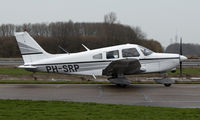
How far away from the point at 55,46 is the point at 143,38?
60.2ft

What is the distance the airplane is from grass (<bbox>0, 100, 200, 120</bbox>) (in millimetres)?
5741

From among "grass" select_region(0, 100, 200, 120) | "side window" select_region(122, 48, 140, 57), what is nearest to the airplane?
"side window" select_region(122, 48, 140, 57)

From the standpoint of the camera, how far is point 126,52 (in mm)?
14180

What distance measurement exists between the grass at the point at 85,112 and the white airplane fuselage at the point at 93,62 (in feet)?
18.9

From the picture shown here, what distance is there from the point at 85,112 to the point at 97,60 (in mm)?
7085

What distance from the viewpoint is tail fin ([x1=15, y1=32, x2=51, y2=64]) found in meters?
14.5

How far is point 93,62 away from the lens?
47.3ft

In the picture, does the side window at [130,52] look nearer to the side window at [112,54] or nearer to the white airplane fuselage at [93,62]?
the white airplane fuselage at [93,62]

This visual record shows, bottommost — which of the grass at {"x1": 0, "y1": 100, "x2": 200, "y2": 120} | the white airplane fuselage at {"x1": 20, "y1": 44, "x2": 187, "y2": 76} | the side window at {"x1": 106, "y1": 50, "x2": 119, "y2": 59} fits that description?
the grass at {"x1": 0, "y1": 100, "x2": 200, "y2": 120}

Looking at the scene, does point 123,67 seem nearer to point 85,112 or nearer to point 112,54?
point 112,54

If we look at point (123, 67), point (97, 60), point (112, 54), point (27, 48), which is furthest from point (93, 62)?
point (27, 48)

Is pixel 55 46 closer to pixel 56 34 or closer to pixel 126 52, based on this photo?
pixel 56 34

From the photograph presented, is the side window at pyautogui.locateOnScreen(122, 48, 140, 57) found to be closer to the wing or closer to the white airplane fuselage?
the white airplane fuselage

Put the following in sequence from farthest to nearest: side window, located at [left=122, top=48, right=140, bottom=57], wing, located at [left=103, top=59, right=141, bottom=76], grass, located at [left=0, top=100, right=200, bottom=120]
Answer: side window, located at [left=122, top=48, right=140, bottom=57], wing, located at [left=103, top=59, right=141, bottom=76], grass, located at [left=0, top=100, right=200, bottom=120]
